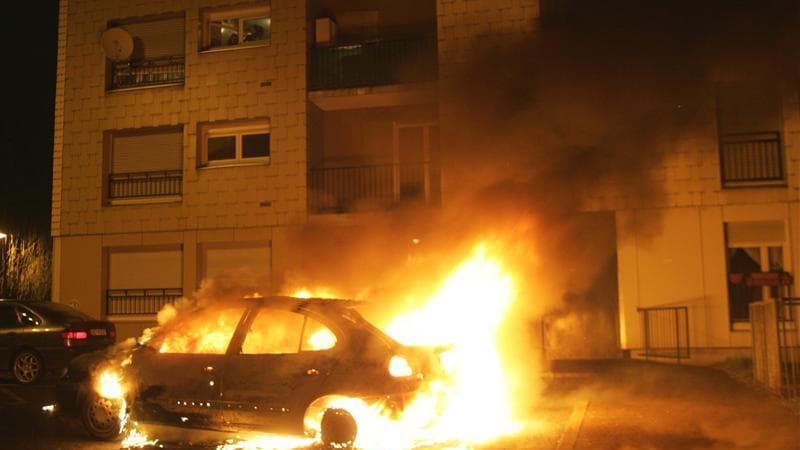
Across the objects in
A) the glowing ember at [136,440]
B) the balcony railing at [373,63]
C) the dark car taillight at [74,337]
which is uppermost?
the balcony railing at [373,63]

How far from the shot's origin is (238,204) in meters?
16.0

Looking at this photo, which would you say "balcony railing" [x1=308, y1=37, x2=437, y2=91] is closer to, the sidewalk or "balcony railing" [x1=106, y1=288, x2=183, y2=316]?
"balcony railing" [x1=106, y1=288, x2=183, y2=316]

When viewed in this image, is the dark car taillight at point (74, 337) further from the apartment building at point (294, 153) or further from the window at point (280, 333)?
the window at point (280, 333)

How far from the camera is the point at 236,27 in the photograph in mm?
16922

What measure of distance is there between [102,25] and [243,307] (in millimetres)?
12928

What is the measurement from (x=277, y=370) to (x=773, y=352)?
614 cm

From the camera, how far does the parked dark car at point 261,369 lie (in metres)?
6.41

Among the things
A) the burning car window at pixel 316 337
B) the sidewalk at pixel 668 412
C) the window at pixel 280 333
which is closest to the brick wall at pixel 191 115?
the sidewalk at pixel 668 412

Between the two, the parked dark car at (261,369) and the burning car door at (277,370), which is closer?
the parked dark car at (261,369)

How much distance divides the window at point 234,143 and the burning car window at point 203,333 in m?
9.25

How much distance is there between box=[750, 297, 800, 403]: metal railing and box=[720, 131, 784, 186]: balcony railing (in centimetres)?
463

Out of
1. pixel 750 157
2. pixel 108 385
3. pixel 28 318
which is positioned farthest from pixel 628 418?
pixel 28 318

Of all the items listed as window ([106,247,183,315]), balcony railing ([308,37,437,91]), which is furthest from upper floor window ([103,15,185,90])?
window ([106,247,183,315])

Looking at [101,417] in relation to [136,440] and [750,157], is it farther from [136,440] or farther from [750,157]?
[750,157]
